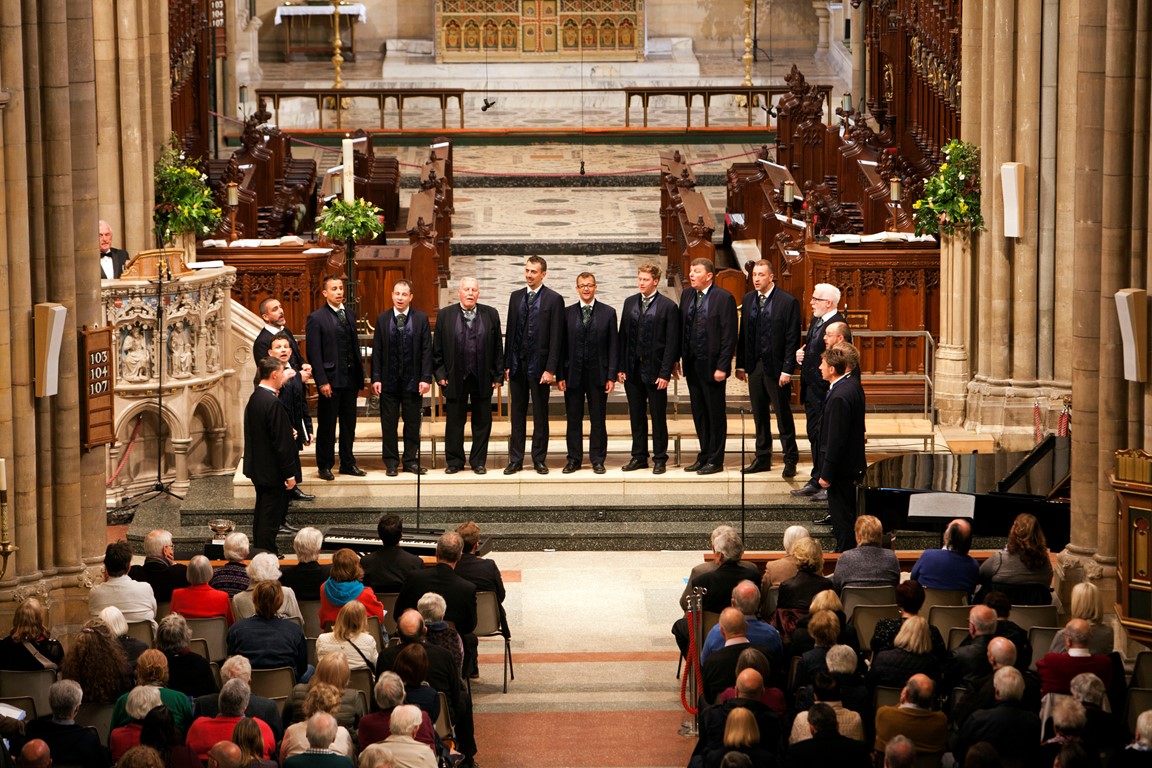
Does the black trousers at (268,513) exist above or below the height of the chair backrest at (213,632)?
above

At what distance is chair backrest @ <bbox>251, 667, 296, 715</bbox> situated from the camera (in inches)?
379

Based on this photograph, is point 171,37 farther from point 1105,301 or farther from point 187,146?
point 1105,301

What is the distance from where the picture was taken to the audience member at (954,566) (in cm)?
1085

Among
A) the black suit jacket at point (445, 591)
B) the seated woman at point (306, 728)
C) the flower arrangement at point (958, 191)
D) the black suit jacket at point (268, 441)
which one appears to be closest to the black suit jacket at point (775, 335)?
the flower arrangement at point (958, 191)

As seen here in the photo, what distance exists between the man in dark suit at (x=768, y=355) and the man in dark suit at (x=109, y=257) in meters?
4.44

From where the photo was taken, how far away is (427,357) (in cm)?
1428

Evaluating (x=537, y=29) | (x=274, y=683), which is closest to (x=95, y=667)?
(x=274, y=683)

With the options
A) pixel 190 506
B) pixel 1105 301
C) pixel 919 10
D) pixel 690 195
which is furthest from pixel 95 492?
pixel 919 10

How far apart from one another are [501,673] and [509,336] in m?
3.25

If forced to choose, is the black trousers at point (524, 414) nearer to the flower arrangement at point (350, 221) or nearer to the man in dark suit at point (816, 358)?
the man in dark suit at point (816, 358)

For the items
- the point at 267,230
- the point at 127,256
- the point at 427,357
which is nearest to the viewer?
the point at 427,357

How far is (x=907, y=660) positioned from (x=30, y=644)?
4.03 meters

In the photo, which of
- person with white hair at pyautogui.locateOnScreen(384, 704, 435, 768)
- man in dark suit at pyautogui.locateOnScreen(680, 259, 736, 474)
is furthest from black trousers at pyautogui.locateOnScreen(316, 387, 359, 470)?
person with white hair at pyautogui.locateOnScreen(384, 704, 435, 768)

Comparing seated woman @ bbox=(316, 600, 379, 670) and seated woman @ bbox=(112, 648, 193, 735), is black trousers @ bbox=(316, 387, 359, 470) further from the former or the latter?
seated woman @ bbox=(112, 648, 193, 735)
